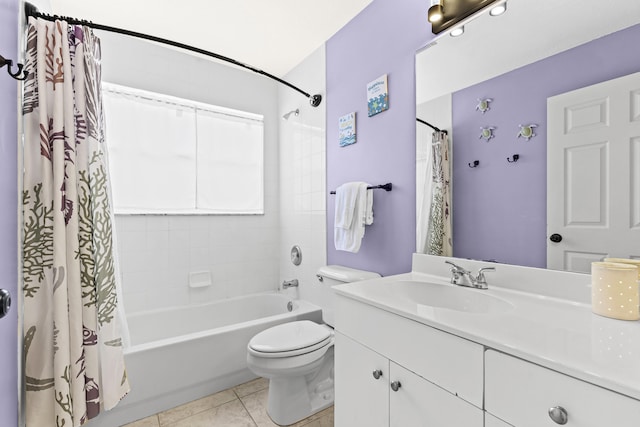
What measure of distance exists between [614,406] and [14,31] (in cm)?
196

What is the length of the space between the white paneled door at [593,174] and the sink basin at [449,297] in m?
0.24

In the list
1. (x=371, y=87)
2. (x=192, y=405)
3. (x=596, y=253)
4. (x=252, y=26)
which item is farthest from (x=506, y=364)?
(x=252, y=26)

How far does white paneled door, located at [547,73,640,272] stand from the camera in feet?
2.84

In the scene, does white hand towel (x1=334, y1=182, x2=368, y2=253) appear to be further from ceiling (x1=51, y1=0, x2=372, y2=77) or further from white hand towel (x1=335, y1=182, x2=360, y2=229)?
ceiling (x1=51, y1=0, x2=372, y2=77)

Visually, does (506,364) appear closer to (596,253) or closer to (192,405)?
→ (596,253)

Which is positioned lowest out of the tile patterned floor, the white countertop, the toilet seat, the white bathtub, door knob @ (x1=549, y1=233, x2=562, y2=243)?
the tile patterned floor

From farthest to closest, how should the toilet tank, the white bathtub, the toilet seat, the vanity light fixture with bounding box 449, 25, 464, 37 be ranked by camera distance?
the toilet tank, the white bathtub, the toilet seat, the vanity light fixture with bounding box 449, 25, 464, 37

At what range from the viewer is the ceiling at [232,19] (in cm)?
179

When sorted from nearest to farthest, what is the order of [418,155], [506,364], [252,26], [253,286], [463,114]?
[506,364], [463,114], [418,155], [252,26], [253,286]

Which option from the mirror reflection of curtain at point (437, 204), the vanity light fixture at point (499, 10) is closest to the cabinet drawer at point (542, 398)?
the mirror reflection of curtain at point (437, 204)

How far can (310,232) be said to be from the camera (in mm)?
2391

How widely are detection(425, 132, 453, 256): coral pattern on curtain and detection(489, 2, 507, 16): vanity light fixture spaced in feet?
1.61

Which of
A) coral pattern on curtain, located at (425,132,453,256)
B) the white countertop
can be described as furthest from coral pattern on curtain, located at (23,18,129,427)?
coral pattern on curtain, located at (425,132,453,256)

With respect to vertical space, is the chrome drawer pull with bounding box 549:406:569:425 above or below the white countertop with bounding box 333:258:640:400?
below
